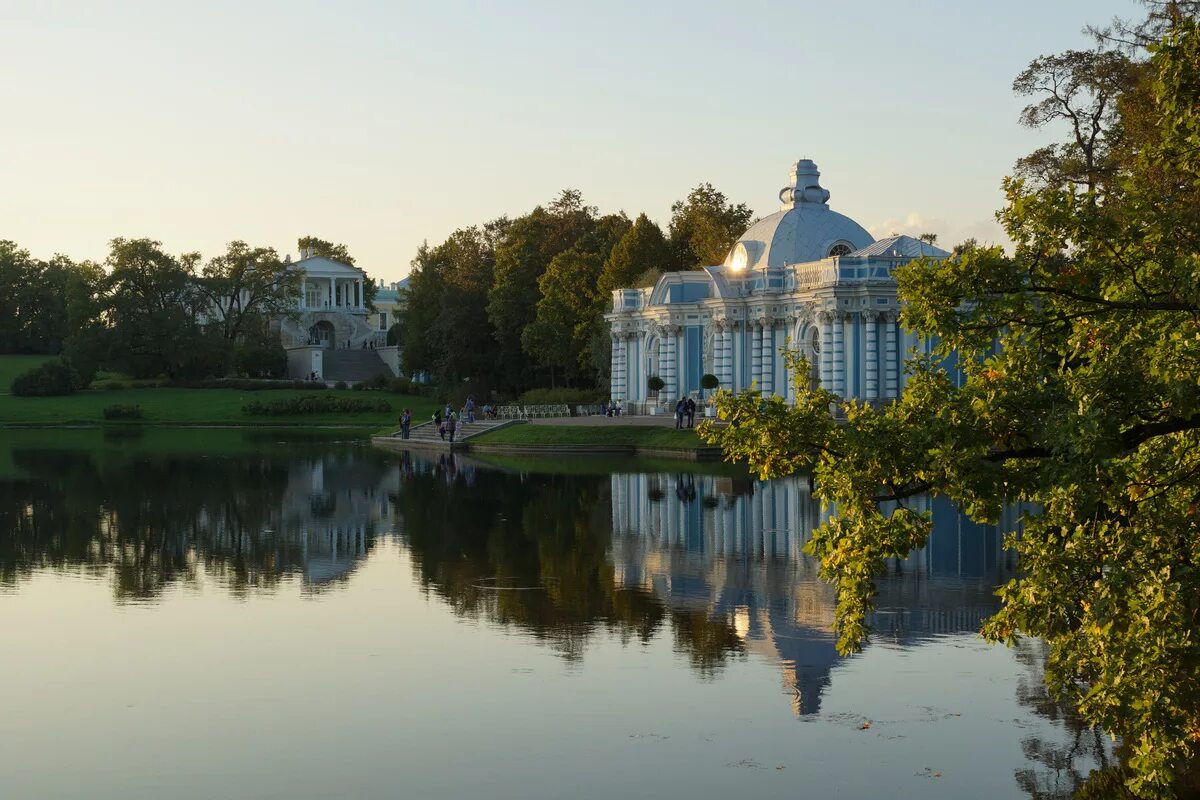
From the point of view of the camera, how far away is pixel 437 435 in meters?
64.1

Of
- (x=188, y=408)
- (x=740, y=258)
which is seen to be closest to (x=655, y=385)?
(x=740, y=258)

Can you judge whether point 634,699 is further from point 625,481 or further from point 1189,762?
point 625,481

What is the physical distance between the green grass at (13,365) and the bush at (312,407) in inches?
773

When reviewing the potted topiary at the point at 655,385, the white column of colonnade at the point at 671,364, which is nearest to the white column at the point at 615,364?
the potted topiary at the point at 655,385

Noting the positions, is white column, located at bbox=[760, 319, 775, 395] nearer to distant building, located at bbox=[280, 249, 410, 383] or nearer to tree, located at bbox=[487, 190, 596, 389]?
tree, located at bbox=[487, 190, 596, 389]

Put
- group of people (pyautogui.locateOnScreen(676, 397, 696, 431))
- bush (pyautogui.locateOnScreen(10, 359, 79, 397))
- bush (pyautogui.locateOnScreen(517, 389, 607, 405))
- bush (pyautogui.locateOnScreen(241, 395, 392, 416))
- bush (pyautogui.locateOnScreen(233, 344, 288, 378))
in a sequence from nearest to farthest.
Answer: group of people (pyautogui.locateOnScreen(676, 397, 696, 431)), bush (pyautogui.locateOnScreen(517, 389, 607, 405)), bush (pyautogui.locateOnScreen(241, 395, 392, 416)), bush (pyautogui.locateOnScreen(10, 359, 79, 397)), bush (pyautogui.locateOnScreen(233, 344, 288, 378))

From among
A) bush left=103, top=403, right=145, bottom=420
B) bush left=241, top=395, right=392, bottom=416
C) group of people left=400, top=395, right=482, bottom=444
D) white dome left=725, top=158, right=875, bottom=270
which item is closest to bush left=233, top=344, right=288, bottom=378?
bush left=241, top=395, right=392, bottom=416

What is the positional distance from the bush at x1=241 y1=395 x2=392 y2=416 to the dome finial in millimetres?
27177

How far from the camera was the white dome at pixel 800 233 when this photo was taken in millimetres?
64812

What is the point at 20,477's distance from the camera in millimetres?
43312

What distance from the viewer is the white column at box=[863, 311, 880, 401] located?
59.0m

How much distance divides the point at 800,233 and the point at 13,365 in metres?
64.7

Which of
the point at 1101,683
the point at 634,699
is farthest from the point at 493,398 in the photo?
the point at 1101,683

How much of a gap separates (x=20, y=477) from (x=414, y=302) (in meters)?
52.6
